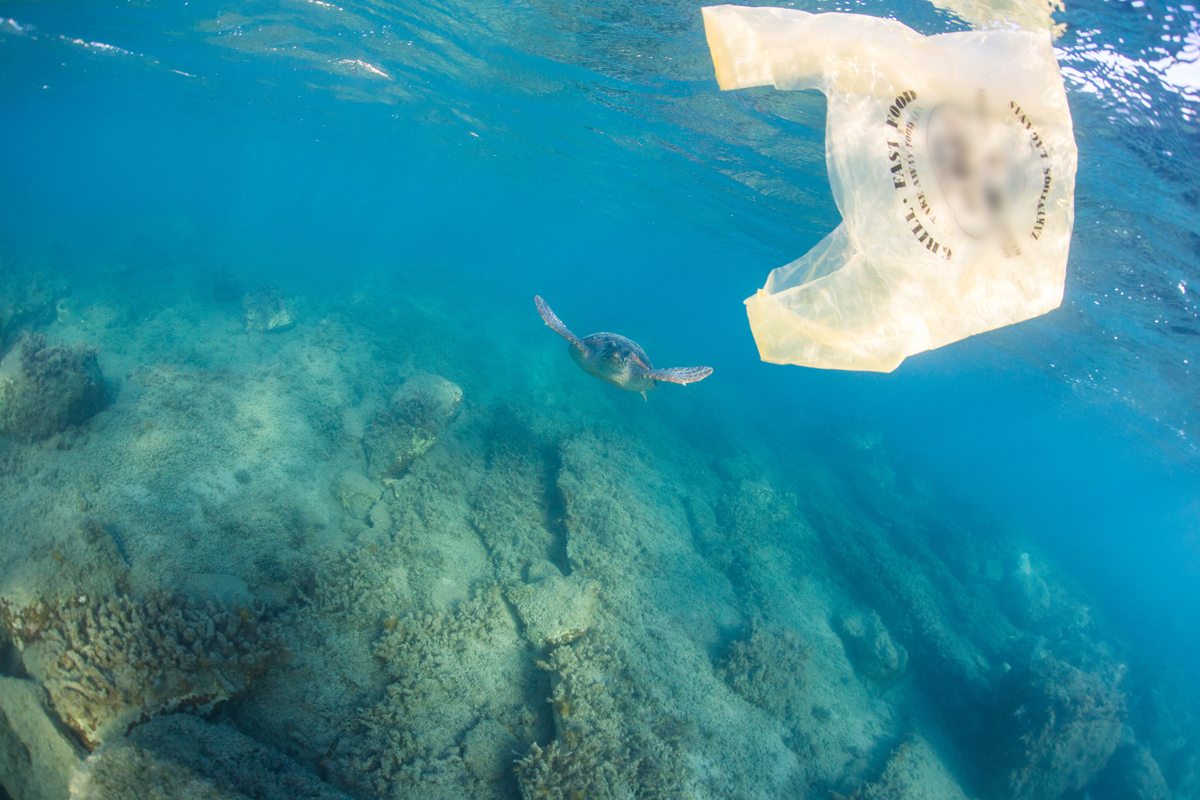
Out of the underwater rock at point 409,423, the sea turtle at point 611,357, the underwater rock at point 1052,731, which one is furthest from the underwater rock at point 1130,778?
the underwater rock at point 409,423

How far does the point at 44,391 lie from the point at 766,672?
1190 centimetres

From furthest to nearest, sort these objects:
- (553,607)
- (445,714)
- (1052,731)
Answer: (1052,731)
(553,607)
(445,714)

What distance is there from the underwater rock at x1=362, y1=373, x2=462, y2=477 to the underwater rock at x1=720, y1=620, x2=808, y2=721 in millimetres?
6786

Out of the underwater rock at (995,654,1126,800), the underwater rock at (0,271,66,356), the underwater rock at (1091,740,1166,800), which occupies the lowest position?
the underwater rock at (1091,740,1166,800)

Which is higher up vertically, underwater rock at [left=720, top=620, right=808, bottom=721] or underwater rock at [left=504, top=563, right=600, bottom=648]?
underwater rock at [left=504, top=563, right=600, bottom=648]

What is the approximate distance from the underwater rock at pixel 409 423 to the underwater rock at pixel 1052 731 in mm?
13048

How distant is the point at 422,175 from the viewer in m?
57.5

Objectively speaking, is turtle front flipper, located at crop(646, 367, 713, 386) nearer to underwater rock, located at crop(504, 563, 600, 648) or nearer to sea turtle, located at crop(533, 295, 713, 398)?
sea turtle, located at crop(533, 295, 713, 398)

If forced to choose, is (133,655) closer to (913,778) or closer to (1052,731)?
(913,778)

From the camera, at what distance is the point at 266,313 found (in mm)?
17438

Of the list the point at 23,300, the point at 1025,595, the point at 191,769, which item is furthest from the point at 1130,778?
the point at 23,300

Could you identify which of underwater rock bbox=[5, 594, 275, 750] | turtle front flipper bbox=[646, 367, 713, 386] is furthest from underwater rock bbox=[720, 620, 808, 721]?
underwater rock bbox=[5, 594, 275, 750]

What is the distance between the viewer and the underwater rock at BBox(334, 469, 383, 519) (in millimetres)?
8367

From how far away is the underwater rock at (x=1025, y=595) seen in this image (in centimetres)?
1853
